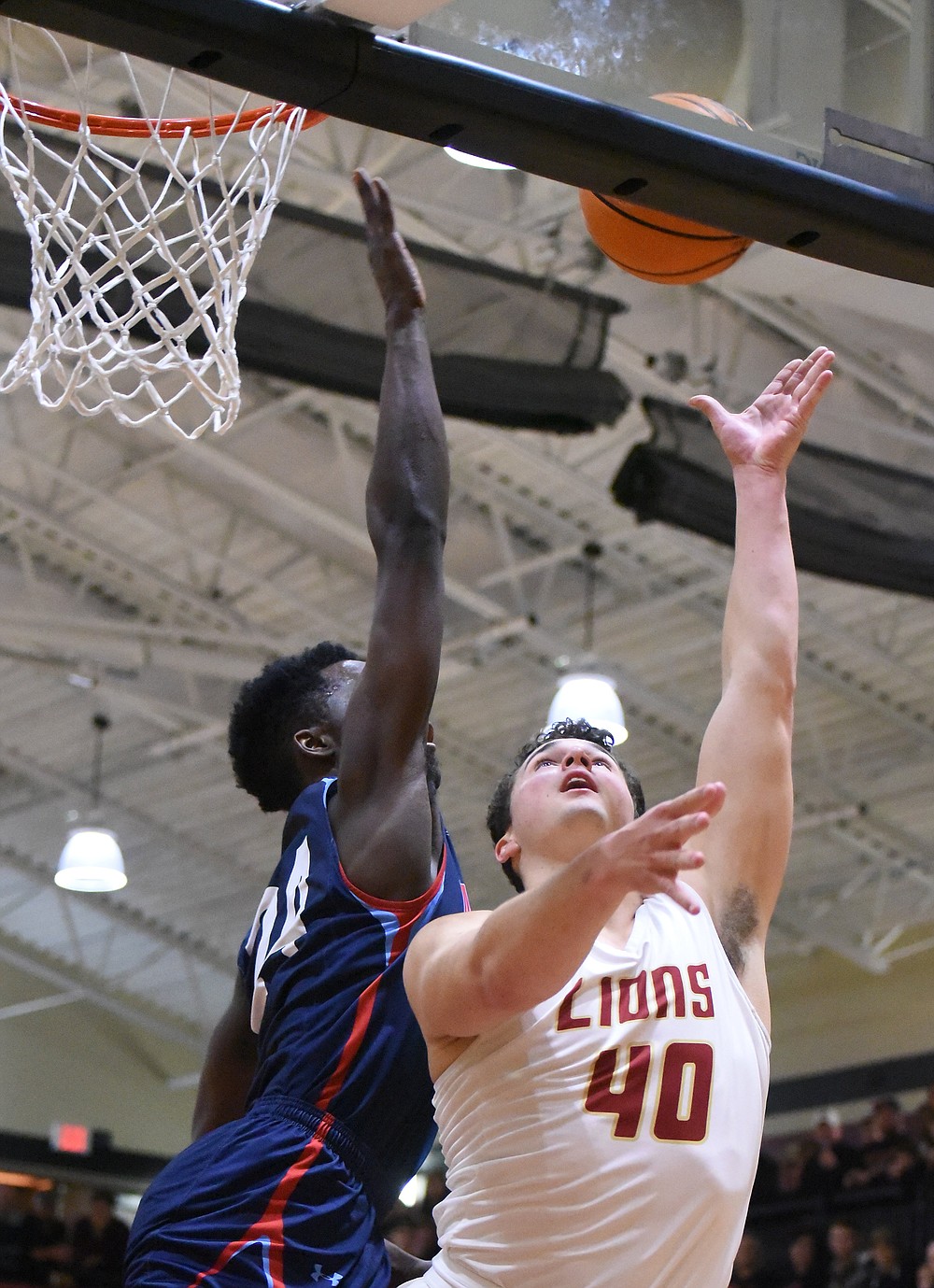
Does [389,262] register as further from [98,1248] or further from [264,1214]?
[98,1248]

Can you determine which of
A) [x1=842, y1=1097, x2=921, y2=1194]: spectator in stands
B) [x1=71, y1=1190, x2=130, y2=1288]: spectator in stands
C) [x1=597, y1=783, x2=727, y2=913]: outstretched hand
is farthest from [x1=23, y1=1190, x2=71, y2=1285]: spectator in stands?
[x1=597, y1=783, x2=727, y2=913]: outstretched hand

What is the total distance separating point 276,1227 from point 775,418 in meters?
1.43

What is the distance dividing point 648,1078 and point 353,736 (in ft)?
2.10

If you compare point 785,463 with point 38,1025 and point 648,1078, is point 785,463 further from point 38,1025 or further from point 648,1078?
point 38,1025

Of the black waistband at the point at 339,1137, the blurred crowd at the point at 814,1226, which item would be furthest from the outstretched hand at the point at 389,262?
the blurred crowd at the point at 814,1226

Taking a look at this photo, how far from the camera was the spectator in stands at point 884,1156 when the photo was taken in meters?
11.8

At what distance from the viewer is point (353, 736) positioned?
100.0 inches

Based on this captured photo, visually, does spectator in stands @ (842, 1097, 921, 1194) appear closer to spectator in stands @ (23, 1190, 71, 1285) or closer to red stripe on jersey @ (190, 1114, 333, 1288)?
spectator in stands @ (23, 1190, 71, 1285)

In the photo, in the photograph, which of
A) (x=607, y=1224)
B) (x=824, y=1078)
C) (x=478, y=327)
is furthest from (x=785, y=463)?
(x=824, y=1078)

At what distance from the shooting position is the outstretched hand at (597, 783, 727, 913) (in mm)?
1858

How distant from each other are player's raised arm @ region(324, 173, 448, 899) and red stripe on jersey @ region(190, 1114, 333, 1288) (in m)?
0.37

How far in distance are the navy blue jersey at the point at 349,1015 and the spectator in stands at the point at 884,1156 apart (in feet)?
32.8

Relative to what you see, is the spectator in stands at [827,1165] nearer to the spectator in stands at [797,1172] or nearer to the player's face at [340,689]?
the spectator in stands at [797,1172]

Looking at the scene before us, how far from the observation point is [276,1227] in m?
2.38
